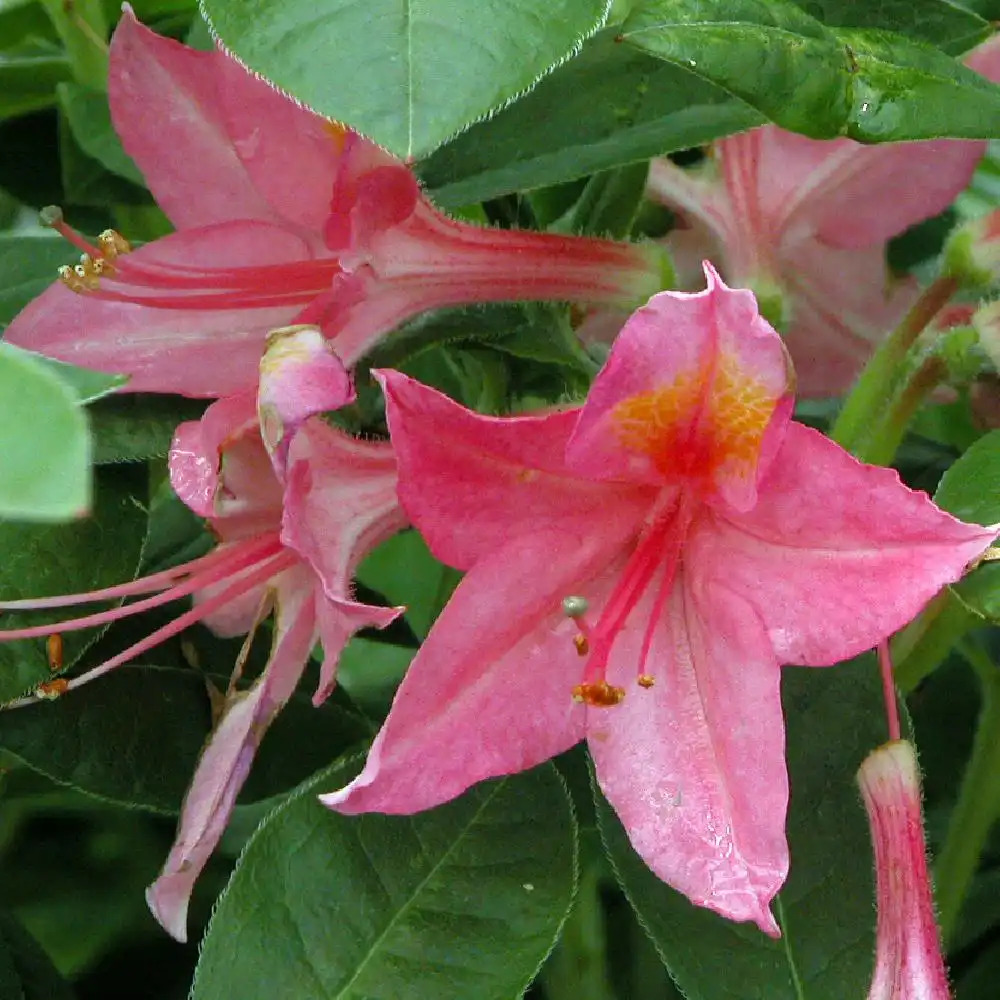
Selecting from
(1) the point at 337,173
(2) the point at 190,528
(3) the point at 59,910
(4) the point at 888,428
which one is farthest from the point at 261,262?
(3) the point at 59,910

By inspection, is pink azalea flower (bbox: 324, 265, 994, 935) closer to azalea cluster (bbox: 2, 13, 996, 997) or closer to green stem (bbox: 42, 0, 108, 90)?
azalea cluster (bbox: 2, 13, 996, 997)

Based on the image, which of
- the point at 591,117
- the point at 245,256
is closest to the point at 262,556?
the point at 245,256

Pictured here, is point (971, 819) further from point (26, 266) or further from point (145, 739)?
point (26, 266)

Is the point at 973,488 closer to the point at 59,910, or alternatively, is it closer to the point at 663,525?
the point at 663,525

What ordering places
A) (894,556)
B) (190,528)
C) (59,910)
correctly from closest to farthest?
1. (894,556)
2. (190,528)
3. (59,910)

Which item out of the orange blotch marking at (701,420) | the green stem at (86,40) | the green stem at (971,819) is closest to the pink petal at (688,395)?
the orange blotch marking at (701,420)

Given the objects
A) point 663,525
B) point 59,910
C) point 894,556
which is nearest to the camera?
point 894,556

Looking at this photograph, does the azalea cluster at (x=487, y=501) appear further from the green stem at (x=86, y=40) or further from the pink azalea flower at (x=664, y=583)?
the green stem at (x=86, y=40)
